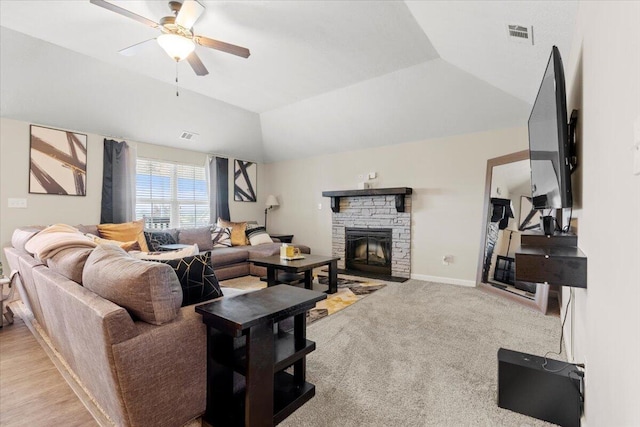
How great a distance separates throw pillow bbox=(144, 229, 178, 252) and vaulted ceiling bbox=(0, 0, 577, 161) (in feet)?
5.21

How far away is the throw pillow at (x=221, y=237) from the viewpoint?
17.2ft

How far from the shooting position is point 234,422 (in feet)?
4.91

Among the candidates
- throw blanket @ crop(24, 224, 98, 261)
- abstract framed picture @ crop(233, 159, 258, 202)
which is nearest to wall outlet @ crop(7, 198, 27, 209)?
throw blanket @ crop(24, 224, 98, 261)

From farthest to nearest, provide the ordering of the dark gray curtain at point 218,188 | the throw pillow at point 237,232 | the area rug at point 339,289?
the dark gray curtain at point 218,188
the throw pillow at point 237,232
the area rug at point 339,289

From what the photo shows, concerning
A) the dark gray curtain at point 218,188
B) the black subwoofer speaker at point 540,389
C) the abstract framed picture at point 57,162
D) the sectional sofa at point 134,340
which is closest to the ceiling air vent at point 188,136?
the dark gray curtain at point 218,188

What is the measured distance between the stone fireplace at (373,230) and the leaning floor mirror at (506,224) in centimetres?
114

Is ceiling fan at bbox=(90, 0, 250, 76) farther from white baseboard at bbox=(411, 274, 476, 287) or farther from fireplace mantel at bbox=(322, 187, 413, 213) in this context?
white baseboard at bbox=(411, 274, 476, 287)

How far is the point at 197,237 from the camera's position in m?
5.05

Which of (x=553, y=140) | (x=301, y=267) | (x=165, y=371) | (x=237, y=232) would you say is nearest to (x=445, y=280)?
(x=301, y=267)

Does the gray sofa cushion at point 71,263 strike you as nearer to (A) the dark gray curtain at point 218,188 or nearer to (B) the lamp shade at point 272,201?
(A) the dark gray curtain at point 218,188

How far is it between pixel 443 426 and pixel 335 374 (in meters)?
0.72

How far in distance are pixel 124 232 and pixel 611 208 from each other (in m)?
4.96

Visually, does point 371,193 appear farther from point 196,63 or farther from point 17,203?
point 17,203

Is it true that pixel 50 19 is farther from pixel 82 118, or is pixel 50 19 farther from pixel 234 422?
pixel 234 422
